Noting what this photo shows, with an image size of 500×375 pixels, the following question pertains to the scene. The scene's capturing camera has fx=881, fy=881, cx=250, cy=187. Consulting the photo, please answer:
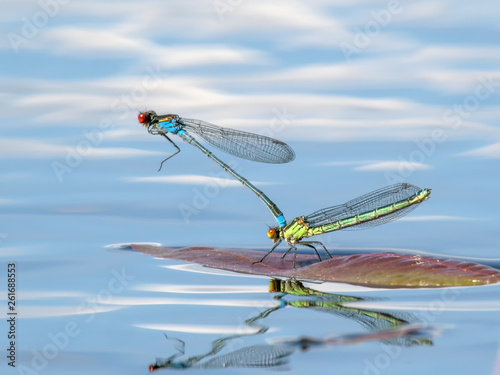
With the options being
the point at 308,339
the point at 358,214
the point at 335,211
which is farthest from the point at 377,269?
the point at 308,339

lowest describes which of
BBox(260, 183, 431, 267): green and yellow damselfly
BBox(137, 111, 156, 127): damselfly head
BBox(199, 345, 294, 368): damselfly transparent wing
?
BBox(199, 345, 294, 368): damselfly transparent wing

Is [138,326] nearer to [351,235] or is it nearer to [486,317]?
[486,317]

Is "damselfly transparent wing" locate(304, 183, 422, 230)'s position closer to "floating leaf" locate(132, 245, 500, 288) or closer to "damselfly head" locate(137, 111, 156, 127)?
"floating leaf" locate(132, 245, 500, 288)

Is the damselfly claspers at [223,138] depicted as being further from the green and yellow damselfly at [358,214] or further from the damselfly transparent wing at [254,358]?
the damselfly transparent wing at [254,358]

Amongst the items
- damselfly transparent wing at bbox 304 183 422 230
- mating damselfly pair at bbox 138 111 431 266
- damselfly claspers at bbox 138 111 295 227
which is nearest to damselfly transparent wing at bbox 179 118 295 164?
damselfly claspers at bbox 138 111 295 227

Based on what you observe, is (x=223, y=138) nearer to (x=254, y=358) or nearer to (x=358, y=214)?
(x=358, y=214)

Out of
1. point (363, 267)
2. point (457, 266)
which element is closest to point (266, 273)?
point (363, 267)
